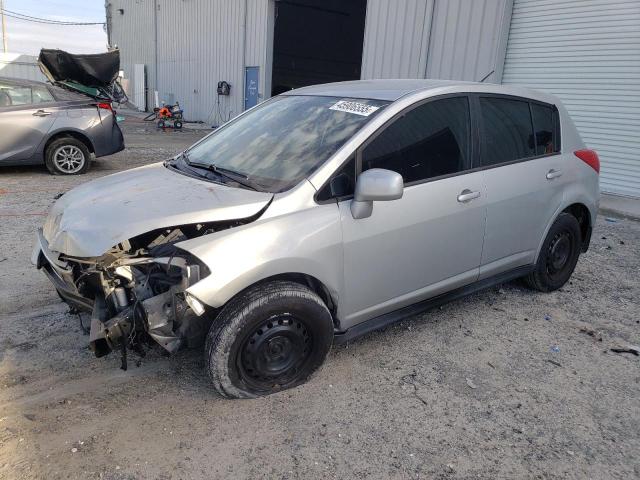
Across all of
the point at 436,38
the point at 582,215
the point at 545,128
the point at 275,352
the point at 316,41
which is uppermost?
the point at 316,41

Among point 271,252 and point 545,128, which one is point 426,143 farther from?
point 545,128

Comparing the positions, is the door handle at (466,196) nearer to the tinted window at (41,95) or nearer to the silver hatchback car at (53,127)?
the silver hatchback car at (53,127)

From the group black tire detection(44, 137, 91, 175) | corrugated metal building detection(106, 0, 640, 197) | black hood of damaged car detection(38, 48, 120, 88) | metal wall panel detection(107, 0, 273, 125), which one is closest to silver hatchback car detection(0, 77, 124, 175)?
black tire detection(44, 137, 91, 175)

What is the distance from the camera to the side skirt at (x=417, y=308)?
3188mm

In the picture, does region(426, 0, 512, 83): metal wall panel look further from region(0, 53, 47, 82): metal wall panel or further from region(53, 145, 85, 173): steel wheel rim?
region(0, 53, 47, 82): metal wall panel

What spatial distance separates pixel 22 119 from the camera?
813 centimetres

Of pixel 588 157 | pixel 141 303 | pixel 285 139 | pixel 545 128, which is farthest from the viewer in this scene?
pixel 588 157

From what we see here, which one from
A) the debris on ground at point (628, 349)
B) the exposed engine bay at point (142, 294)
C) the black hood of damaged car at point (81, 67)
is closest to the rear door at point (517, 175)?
the debris on ground at point (628, 349)

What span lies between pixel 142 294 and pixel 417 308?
1.77 meters

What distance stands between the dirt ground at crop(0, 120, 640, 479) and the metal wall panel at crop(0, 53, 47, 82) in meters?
34.6

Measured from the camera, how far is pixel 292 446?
2.62 meters

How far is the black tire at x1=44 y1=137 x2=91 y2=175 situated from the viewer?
872cm

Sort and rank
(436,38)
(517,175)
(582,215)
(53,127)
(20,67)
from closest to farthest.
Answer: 1. (517,175)
2. (582,215)
3. (53,127)
4. (436,38)
5. (20,67)

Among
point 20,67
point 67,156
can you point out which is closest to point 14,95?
point 67,156
